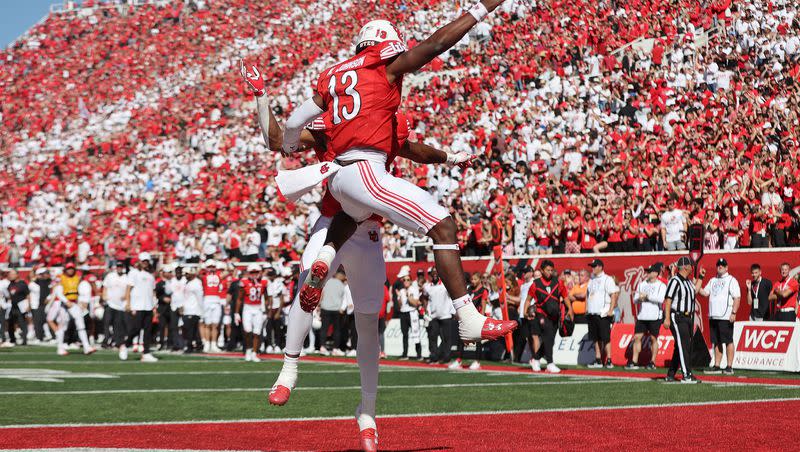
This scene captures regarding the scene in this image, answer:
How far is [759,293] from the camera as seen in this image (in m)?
17.2

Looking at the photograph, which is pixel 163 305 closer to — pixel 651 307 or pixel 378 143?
pixel 651 307

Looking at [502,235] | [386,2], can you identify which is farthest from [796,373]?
[386,2]

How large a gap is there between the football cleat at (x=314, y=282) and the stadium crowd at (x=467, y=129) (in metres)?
13.7

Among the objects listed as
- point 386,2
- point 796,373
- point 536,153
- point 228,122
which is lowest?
point 796,373

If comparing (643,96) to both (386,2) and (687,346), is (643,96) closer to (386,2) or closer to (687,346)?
(687,346)

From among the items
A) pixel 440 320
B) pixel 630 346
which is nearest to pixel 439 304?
pixel 440 320

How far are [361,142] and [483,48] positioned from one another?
27.8m

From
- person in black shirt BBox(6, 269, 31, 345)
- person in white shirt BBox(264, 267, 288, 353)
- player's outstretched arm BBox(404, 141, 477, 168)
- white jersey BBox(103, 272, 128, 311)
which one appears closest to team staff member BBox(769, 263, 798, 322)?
person in white shirt BBox(264, 267, 288, 353)

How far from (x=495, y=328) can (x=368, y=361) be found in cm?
138

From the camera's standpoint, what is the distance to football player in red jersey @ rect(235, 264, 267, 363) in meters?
20.5

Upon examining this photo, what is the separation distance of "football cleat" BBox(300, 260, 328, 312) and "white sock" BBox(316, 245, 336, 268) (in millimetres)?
38

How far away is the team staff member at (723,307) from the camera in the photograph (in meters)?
16.7

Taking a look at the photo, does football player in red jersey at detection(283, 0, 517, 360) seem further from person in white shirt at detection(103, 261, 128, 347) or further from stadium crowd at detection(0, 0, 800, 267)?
person in white shirt at detection(103, 261, 128, 347)

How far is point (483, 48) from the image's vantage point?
3341cm
